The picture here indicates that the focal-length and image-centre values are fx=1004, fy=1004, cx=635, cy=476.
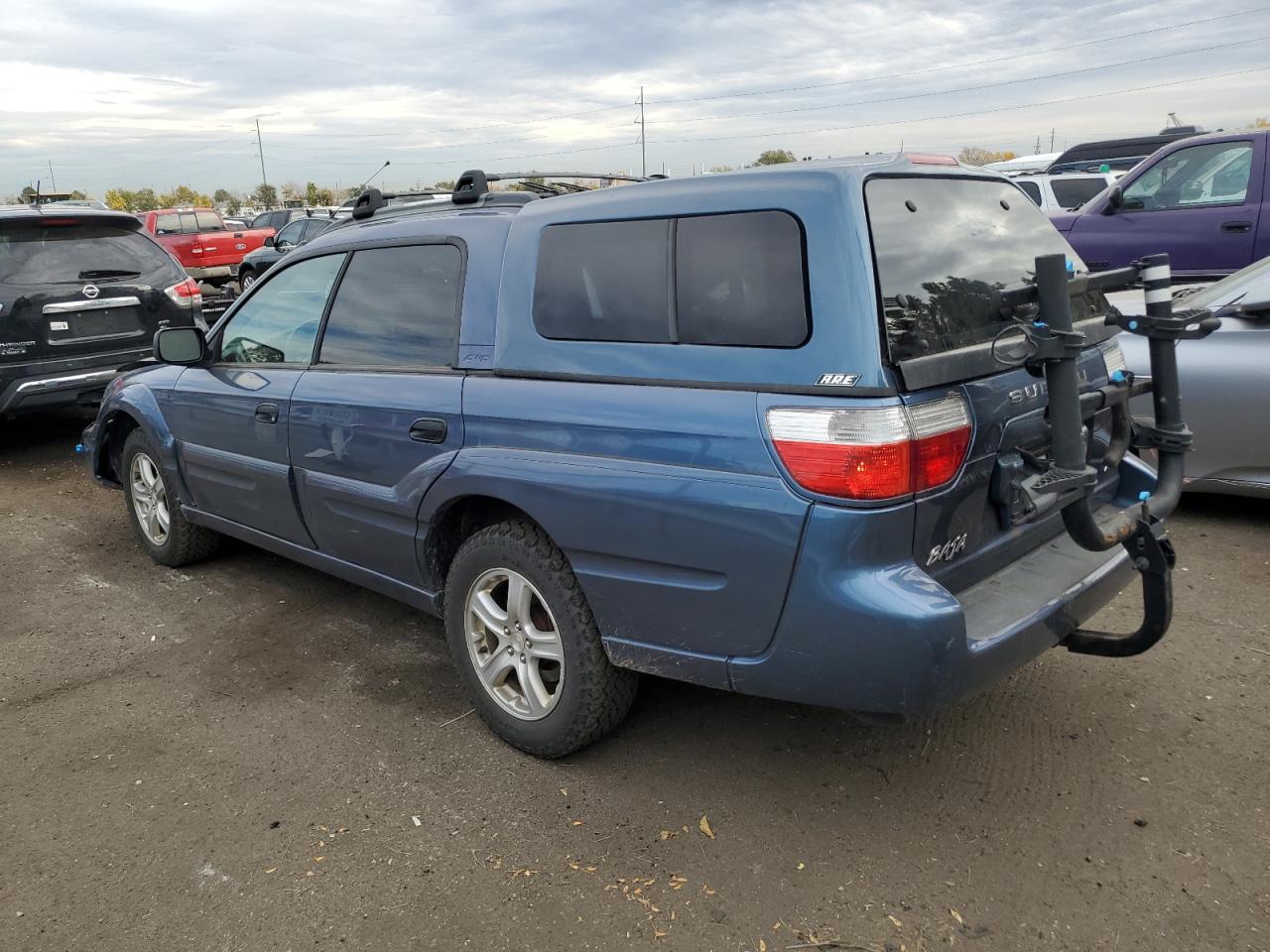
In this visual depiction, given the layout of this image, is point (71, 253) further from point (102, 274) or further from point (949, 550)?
point (949, 550)

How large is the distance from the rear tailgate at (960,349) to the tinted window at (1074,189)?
1257cm

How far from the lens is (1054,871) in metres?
2.64

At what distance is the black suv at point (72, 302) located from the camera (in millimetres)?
7238

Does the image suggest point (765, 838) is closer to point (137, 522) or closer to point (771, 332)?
point (771, 332)

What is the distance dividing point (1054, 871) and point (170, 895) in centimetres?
236

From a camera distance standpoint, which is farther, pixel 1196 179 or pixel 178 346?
pixel 1196 179

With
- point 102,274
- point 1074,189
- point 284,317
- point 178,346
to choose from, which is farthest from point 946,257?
point 1074,189

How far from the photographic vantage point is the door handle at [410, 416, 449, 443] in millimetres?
3318

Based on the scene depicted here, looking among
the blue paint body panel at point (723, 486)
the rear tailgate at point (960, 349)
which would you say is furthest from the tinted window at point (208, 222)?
the rear tailgate at point (960, 349)

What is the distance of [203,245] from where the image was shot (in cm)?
1909

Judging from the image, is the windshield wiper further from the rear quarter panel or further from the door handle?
the rear quarter panel

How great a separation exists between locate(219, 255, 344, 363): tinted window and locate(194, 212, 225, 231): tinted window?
19764 mm

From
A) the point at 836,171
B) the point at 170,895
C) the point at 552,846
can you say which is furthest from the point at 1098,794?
the point at 170,895

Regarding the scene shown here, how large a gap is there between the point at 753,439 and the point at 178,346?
10.4 ft
